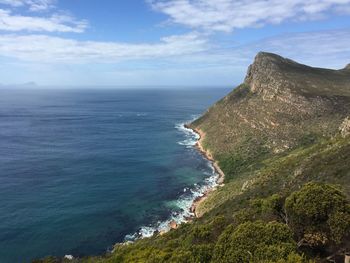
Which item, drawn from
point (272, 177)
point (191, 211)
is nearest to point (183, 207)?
point (191, 211)

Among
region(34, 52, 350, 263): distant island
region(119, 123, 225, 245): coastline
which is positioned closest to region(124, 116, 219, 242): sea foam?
region(119, 123, 225, 245): coastline

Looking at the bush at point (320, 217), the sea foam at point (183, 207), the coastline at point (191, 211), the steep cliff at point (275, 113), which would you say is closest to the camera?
the bush at point (320, 217)

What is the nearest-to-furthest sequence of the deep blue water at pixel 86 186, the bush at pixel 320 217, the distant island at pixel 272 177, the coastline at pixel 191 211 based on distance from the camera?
the bush at pixel 320 217, the distant island at pixel 272 177, the deep blue water at pixel 86 186, the coastline at pixel 191 211

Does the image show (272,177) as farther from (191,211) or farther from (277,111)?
(277,111)

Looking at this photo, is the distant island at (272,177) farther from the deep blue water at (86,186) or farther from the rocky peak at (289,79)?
the deep blue water at (86,186)

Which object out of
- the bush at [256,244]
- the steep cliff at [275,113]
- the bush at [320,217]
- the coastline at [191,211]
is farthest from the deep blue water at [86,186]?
the bush at [320,217]

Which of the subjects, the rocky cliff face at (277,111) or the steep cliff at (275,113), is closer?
the steep cliff at (275,113)

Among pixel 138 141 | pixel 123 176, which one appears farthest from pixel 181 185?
pixel 138 141
